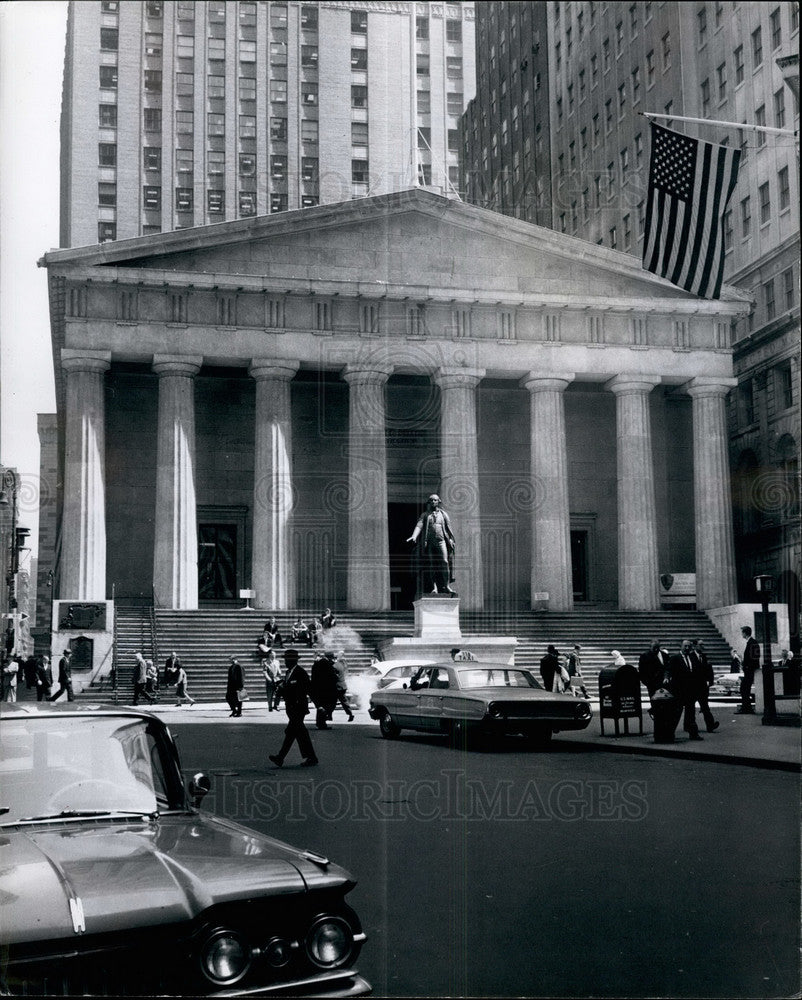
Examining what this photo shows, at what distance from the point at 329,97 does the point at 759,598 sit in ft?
16.5

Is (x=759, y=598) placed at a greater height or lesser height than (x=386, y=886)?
greater

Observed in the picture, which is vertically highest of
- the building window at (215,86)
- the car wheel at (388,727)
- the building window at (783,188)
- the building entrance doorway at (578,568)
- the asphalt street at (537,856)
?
the building window at (215,86)

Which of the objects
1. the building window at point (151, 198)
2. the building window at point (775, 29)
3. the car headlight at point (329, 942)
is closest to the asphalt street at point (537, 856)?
the car headlight at point (329, 942)

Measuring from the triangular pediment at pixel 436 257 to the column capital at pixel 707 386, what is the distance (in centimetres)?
80

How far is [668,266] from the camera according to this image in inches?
357

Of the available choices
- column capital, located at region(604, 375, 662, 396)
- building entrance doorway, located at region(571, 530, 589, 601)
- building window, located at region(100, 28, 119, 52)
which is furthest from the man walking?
column capital, located at region(604, 375, 662, 396)

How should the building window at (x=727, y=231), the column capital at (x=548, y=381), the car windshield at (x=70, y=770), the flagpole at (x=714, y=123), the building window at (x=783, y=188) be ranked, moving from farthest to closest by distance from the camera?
the column capital at (x=548, y=381) → the building window at (x=727, y=231) → the flagpole at (x=714, y=123) → the building window at (x=783, y=188) → the car windshield at (x=70, y=770)

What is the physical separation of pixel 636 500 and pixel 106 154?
19.1 feet

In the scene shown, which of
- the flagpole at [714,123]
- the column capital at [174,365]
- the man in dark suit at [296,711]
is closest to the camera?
the man in dark suit at [296,711]

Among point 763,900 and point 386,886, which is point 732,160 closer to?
point 763,900

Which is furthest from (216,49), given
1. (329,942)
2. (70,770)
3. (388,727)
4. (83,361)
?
(329,942)

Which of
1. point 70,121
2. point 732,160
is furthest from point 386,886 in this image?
point 732,160

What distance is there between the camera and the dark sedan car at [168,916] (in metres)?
3.85

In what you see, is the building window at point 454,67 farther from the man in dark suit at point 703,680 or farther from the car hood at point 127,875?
the car hood at point 127,875
